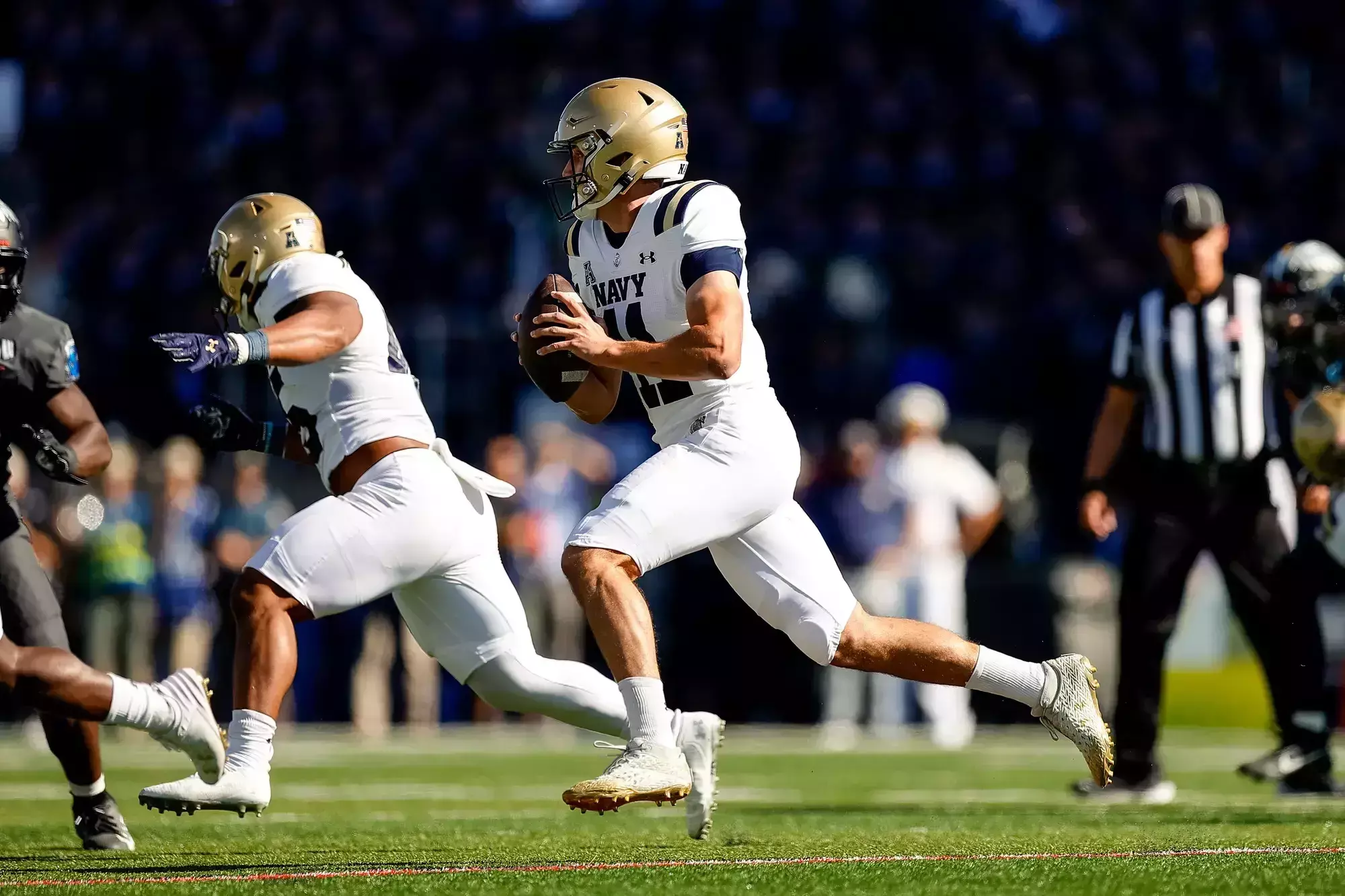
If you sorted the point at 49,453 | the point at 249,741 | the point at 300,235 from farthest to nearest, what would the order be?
the point at 300,235 < the point at 49,453 < the point at 249,741

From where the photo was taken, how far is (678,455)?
4.39m

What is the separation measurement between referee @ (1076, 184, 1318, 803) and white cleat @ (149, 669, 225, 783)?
2.95 meters

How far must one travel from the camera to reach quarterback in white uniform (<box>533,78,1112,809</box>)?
4277 millimetres

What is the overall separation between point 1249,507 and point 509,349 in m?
7.69

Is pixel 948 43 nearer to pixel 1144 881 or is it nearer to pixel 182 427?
pixel 182 427

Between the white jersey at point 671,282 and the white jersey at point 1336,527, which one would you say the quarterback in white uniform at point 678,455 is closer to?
the white jersey at point 671,282

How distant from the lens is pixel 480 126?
56.4 ft

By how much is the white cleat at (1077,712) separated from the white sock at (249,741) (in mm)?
1757

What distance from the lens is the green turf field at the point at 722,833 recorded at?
3949 millimetres

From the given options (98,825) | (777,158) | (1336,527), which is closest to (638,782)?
(98,825)

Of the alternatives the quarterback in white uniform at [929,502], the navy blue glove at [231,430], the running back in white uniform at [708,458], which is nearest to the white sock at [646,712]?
the running back in white uniform at [708,458]

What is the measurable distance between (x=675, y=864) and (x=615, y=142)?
1.65 m

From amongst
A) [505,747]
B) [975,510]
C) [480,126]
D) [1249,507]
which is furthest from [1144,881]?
[480,126]

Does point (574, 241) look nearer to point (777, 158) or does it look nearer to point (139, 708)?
point (139, 708)
